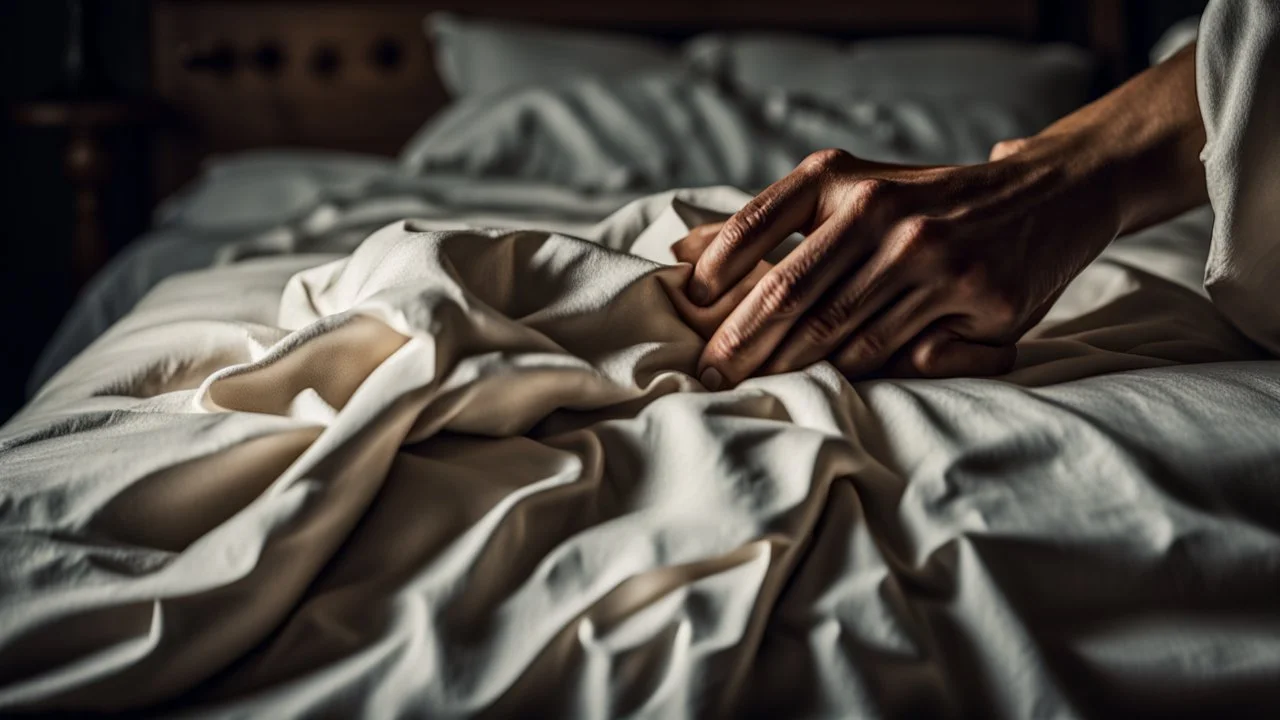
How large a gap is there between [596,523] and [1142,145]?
1.44ft

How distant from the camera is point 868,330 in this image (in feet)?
1.98

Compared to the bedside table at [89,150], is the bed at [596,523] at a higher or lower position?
higher

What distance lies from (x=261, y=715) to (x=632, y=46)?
1.78m

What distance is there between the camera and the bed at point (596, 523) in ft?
1.39

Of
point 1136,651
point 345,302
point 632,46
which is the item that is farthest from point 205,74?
point 1136,651

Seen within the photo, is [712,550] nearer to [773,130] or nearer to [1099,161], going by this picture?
[1099,161]

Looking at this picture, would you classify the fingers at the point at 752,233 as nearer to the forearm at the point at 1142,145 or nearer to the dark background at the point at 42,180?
the forearm at the point at 1142,145

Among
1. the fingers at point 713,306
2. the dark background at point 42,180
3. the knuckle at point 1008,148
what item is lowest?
the dark background at point 42,180

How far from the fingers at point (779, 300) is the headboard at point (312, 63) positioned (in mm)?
1799

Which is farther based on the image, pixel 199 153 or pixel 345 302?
pixel 199 153

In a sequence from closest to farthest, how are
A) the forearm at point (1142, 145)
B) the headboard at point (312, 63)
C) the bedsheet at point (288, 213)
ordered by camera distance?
the forearm at point (1142, 145) < the bedsheet at point (288, 213) < the headboard at point (312, 63)

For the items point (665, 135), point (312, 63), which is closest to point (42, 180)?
point (312, 63)

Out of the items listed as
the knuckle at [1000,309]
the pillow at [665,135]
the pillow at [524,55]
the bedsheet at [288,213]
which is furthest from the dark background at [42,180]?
the knuckle at [1000,309]

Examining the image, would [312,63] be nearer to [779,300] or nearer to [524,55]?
[524,55]
